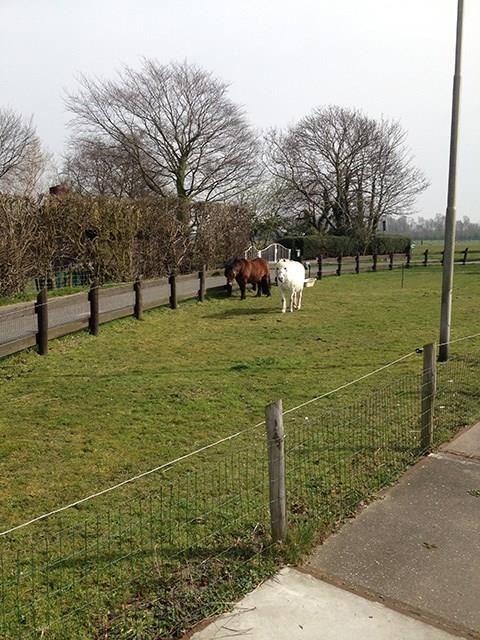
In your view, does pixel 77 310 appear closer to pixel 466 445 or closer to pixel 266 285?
pixel 266 285

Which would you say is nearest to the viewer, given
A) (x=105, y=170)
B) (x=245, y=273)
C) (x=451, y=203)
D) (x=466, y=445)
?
(x=466, y=445)

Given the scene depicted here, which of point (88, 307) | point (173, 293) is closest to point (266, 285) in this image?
point (173, 293)

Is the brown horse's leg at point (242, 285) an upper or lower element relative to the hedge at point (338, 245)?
lower

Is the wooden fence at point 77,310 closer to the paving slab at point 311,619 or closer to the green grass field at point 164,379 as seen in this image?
the green grass field at point 164,379

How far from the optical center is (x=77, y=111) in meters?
33.4

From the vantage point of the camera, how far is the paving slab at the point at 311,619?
2975 millimetres

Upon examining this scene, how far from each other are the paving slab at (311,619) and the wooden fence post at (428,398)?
8.50 feet

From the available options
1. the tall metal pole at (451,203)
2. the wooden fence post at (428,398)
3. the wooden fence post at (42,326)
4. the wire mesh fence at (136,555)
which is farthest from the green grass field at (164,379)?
the wooden fence post at (428,398)

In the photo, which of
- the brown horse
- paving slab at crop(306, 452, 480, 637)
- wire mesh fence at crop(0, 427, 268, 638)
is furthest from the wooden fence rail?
paving slab at crop(306, 452, 480, 637)

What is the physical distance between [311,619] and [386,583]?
0.62m

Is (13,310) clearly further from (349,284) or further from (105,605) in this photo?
(349,284)

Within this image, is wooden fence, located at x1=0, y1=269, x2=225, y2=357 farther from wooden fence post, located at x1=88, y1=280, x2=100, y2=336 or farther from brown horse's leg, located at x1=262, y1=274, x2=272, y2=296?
brown horse's leg, located at x1=262, y1=274, x2=272, y2=296

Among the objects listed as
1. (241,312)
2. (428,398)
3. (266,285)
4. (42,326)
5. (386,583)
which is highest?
(266,285)

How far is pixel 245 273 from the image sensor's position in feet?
→ 57.5
